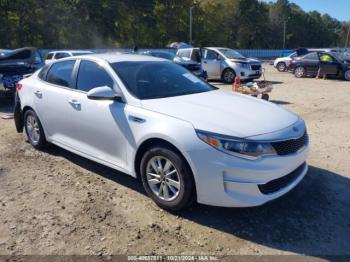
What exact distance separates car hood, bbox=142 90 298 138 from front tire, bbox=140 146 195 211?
1.36 ft

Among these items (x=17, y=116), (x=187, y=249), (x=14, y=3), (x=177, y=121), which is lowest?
(x=187, y=249)

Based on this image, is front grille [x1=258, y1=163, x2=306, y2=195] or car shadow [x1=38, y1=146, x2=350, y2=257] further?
front grille [x1=258, y1=163, x2=306, y2=195]

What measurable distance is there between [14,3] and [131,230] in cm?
4202

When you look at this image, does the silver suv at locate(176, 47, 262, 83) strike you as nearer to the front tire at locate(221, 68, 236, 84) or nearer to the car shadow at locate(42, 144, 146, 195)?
the front tire at locate(221, 68, 236, 84)

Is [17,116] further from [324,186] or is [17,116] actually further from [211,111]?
[324,186]

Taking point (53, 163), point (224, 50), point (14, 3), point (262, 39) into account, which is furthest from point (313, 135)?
point (262, 39)

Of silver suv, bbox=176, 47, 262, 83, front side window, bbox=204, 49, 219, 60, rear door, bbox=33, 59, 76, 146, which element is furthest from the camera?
front side window, bbox=204, 49, 219, 60

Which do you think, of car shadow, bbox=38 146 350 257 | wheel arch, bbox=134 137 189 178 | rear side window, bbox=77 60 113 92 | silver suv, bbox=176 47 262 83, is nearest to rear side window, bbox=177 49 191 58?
silver suv, bbox=176 47 262 83

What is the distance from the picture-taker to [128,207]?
13.6 feet

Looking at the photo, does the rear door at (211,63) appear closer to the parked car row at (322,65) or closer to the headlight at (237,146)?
the parked car row at (322,65)

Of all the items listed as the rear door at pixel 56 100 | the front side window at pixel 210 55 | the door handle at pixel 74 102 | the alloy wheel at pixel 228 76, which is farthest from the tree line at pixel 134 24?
the door handle at pixel 74 102

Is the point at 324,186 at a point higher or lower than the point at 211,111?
lower

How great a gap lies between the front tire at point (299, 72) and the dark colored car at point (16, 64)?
549 inches

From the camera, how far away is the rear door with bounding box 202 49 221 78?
54.8 ft
